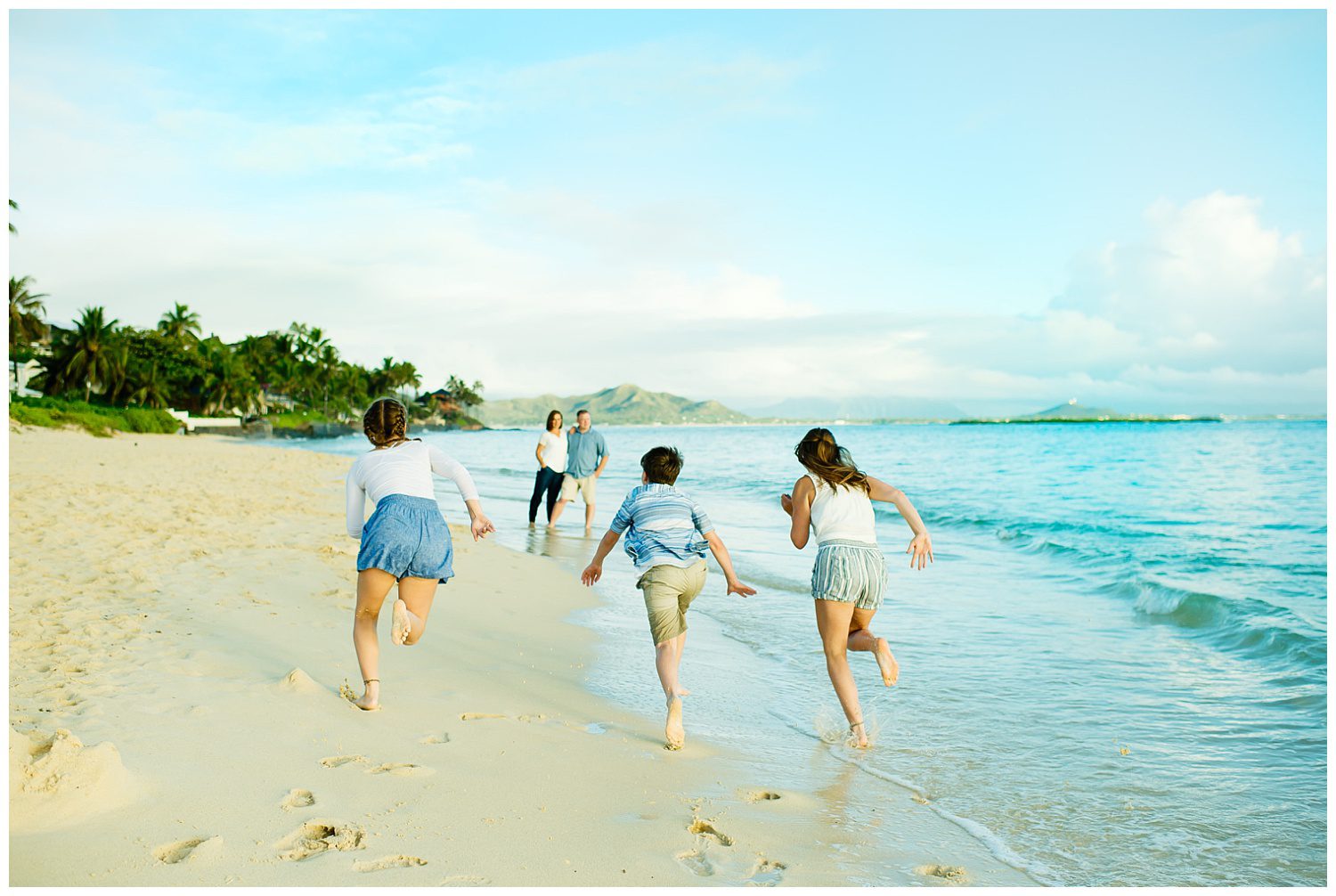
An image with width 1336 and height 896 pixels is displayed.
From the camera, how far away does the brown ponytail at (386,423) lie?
5012mm

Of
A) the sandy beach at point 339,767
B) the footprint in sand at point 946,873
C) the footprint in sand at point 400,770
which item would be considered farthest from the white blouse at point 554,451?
the footprint in sand at point 946,873

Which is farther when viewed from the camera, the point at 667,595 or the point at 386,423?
the point at 667,595

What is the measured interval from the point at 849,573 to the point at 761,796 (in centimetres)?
139

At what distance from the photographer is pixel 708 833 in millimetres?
3865

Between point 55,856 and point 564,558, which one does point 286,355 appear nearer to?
point 564,558

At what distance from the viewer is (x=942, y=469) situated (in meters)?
41.8

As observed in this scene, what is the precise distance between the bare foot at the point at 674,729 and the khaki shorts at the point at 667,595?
16.4 inches

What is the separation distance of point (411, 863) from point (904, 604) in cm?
740

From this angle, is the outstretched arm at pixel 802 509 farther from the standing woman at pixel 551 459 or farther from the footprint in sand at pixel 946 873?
the standing woman at pixel 551 459

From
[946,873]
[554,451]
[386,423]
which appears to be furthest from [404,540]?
[554,451]

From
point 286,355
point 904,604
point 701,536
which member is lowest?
point 904,604

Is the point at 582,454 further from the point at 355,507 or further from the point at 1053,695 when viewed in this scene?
the point at 355,507

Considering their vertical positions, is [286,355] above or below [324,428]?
above

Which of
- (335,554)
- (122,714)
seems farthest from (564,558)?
(122,714)
